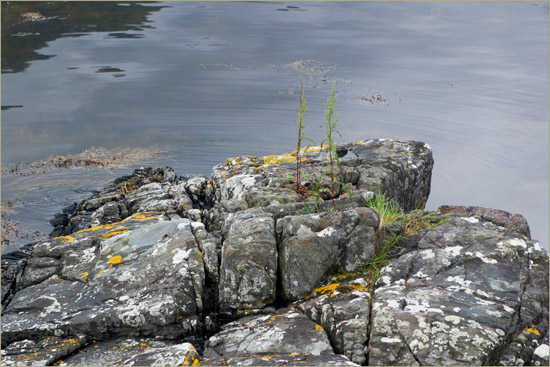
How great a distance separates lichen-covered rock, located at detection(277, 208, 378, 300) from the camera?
6859mm

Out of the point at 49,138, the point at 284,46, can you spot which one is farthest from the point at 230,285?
the point at 284,46

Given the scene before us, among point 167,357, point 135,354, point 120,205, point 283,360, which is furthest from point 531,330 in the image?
point 120,205

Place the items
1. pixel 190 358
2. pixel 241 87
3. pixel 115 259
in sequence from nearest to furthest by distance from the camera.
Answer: pixel 190 358 → pixel 115 259 → pixel 241 87

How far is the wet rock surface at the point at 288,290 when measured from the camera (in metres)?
5.90

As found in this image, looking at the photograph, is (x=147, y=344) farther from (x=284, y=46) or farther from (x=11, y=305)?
(x=284, y=46)

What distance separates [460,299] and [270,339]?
200 cm

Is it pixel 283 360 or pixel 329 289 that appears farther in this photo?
pixel 329 289

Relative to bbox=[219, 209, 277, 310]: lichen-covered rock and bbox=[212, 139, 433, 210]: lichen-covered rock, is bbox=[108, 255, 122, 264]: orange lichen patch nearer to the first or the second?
bbox=[219, 209, 277, 310]: lichen-covered rock

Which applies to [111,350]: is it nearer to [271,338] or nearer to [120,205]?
[271,338]

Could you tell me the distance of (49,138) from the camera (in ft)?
56.4

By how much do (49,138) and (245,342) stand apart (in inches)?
508

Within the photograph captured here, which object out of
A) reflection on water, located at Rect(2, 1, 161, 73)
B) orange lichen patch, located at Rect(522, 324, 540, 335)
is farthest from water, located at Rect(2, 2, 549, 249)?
orange lichen patch, located at Rect(522, 324, 540, 335)

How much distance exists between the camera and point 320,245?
6.96 metres

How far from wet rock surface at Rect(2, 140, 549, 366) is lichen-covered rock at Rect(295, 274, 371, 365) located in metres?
0.02
